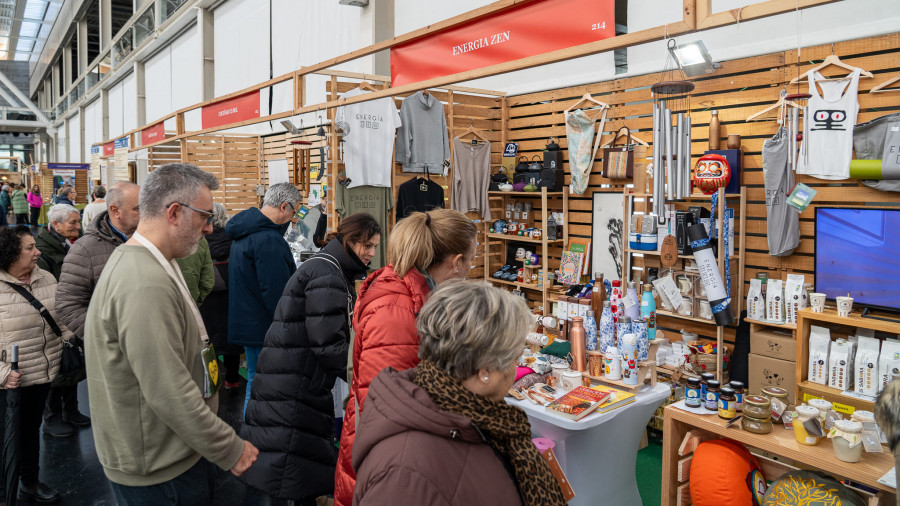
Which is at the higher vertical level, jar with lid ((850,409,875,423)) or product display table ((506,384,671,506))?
jar with lid ((850,409,875,423))

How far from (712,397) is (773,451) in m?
0.40

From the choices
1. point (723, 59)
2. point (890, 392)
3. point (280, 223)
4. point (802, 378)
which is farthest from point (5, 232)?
point (723, 59)

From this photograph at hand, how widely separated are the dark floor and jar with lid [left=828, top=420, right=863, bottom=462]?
3.09 meters

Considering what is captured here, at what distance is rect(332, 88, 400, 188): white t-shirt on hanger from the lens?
5.82 m

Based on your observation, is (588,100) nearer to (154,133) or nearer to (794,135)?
(794,135)

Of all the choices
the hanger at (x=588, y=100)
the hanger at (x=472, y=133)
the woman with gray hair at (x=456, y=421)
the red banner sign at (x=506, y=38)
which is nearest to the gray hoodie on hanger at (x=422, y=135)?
the hanger at (x=472, y=133)

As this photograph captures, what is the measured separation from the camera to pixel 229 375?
555 centimetres

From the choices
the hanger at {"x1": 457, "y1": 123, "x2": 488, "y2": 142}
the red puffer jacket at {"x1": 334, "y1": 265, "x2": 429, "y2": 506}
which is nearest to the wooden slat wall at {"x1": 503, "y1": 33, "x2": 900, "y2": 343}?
the hanger at {"x1": 457, "y1": 123, "x2": 488, "y2": 142}

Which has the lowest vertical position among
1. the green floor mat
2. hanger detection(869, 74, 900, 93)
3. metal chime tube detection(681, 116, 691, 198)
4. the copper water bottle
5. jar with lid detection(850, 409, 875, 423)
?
the green floor mat

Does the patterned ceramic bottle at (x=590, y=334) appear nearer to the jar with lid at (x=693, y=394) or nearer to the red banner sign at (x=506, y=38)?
the jar with lid at (x=693, y=394)

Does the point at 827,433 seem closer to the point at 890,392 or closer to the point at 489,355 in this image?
the point at 890,392

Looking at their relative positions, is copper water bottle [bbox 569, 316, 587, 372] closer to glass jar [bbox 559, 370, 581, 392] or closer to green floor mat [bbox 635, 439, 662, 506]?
glass jar [bbox 559, 370, 581, 392]

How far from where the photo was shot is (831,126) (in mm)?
4227

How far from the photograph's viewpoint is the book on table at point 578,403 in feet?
8.73
